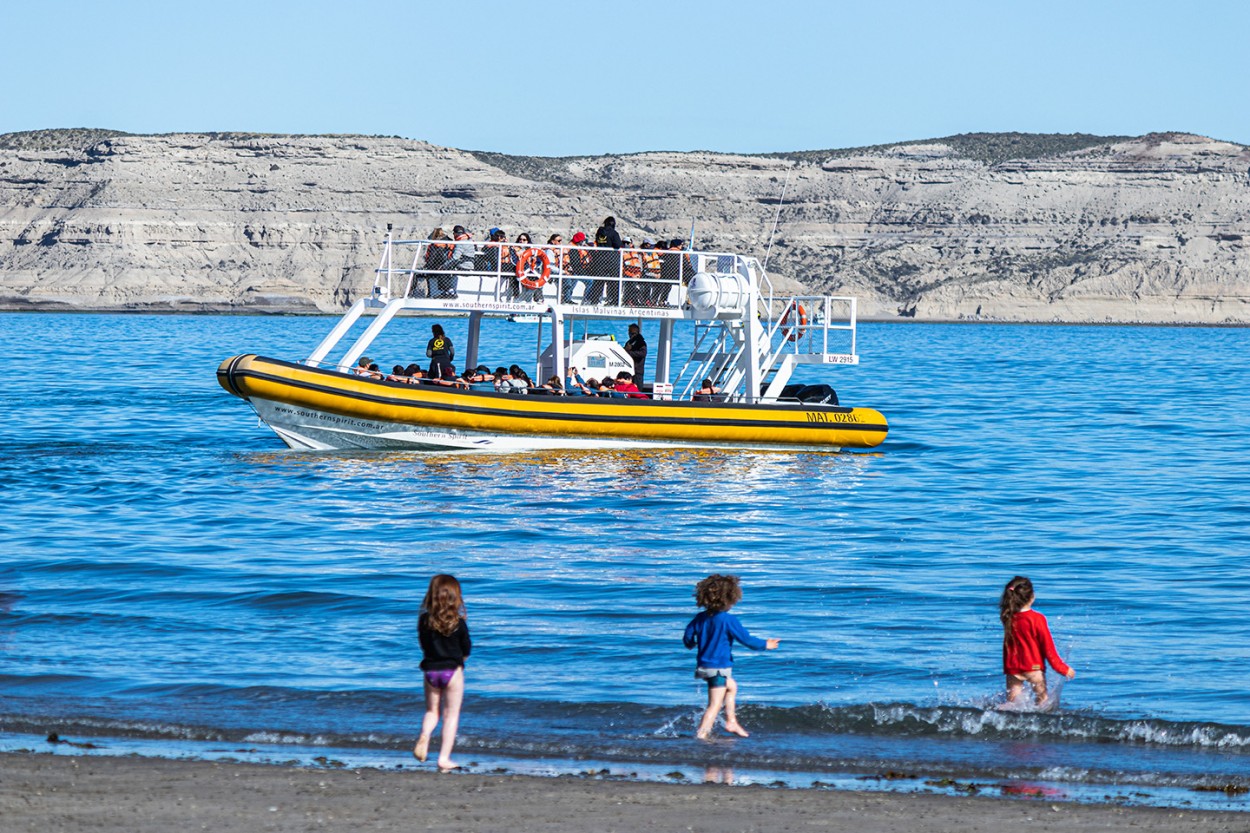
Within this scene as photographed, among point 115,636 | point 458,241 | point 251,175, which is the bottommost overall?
point 115,636

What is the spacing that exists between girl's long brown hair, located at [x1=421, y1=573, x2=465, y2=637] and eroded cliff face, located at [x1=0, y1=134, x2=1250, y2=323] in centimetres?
13230

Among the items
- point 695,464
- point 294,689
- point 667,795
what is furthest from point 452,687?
point 695,464

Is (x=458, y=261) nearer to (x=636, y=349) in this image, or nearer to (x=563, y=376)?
(x=563, y=376)

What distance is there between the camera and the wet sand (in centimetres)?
799

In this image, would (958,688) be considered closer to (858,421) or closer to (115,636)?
(115,636)

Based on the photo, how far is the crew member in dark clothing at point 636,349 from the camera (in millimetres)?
28250

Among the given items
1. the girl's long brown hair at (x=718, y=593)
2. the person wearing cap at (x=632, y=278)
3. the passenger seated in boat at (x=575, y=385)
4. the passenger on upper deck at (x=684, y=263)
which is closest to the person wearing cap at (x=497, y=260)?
the passenger seated in boat at (x=575, y=385)

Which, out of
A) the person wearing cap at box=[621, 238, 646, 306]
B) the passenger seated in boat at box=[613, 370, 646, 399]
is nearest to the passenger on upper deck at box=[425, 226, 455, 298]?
the person wearing cap at box=[621, 238, 646, 306]

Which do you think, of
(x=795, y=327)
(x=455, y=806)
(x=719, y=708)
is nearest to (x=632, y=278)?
(x=795, y=327)

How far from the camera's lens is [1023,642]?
10961 mm

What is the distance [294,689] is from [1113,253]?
147237mm

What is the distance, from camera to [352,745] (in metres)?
10.3

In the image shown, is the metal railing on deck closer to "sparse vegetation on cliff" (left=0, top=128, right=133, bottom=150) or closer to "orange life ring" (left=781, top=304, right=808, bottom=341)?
"orange life ring" (left=781, top=304, right=808, bottom=341)

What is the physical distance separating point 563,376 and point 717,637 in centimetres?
1716
